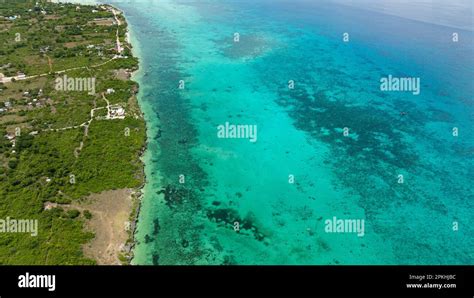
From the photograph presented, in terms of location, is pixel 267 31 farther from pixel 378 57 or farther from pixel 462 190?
pixel 462 190

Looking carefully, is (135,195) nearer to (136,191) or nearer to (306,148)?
(136,191)

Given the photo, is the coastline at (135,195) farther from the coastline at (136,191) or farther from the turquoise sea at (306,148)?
the turquoise sea at (306,148)

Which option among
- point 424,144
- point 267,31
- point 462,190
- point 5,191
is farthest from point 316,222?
point 267,31

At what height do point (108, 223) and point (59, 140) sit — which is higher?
point (59, 140)

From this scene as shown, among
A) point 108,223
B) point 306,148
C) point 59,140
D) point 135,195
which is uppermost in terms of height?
point 306,148

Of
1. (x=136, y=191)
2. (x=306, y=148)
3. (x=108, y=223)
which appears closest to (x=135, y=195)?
(x=136, y=191)

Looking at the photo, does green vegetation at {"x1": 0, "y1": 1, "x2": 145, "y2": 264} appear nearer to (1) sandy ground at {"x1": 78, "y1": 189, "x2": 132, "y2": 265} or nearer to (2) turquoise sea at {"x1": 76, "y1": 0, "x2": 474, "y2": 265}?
(1) sandy ground at {"x1": 78, "y1": 189, "x2": 132, "y2": 265}

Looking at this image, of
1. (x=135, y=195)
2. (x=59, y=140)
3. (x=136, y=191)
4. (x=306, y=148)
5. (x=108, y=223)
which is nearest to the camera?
(x=108, y=223)
